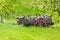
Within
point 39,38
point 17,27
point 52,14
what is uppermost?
point 52,14

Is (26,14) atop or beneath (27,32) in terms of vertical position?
atop

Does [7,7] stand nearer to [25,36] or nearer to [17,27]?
[17,27]

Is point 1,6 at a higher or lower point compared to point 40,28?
higher

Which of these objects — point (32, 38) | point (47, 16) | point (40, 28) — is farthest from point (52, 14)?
point (32, 38)

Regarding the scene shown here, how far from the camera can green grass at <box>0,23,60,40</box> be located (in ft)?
7.28

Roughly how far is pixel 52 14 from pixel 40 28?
0.80 ft

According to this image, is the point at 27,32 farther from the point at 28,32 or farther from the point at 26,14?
the point at 26,14

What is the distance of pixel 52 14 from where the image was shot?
2309mm

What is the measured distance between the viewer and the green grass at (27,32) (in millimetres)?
2219

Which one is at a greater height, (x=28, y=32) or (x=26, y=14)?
(x=26, y=14)

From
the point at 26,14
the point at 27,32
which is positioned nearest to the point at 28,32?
the point at 27,32

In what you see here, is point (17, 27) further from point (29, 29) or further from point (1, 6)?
point (1, 6)

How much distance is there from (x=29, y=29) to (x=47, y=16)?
0.29 metres

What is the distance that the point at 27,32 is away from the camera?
2250 mm
